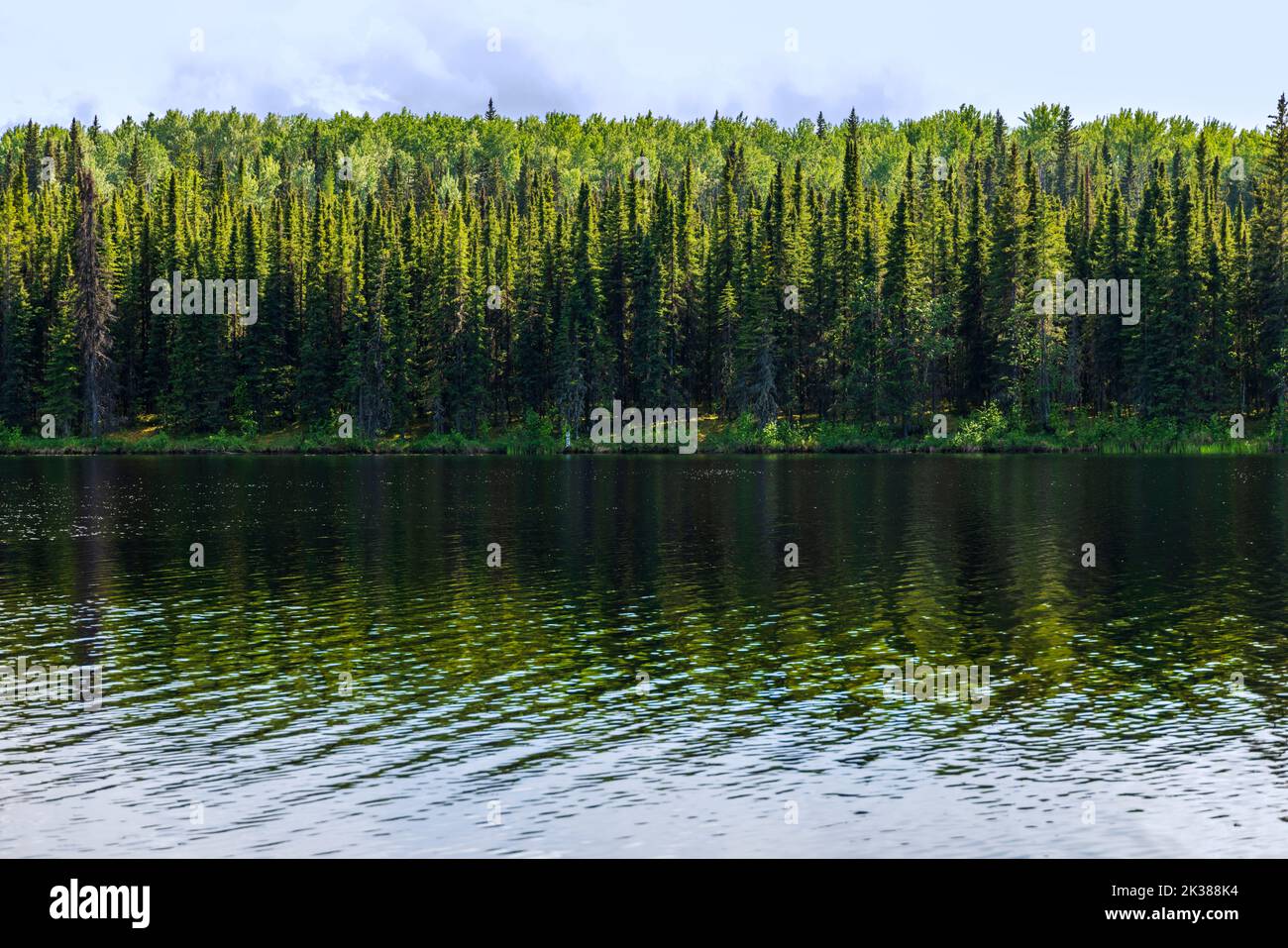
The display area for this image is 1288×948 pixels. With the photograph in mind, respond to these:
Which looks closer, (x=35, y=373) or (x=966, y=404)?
(x=966, y=404)

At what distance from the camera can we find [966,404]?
146 m

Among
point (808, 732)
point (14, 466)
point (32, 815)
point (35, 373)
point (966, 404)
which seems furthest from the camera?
point (35, 373)

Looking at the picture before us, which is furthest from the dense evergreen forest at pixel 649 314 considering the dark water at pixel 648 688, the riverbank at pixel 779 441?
the dark water at pixel 648 688

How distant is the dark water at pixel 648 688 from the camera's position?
1955cm

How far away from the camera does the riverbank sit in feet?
422

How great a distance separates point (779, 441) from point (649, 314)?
22.9 meters

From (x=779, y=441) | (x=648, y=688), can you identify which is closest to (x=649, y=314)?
(x=779, y=441)

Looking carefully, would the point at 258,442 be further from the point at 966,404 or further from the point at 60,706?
the point at 60,706

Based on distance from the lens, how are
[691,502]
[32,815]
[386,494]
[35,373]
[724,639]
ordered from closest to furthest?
[32,815] < [724,639] < [691,502] < [386,494] < [35,373]

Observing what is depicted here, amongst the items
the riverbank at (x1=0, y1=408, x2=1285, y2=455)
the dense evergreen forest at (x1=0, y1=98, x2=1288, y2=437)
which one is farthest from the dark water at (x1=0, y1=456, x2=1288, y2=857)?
the dense evergreen forest at (x1=0, y1=98, x2=1288, y2=437)

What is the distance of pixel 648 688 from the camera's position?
28109 millimetres

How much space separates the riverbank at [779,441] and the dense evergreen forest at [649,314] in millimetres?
2508

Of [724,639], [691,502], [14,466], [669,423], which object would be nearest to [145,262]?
[14,466]

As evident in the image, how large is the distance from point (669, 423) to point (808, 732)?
4963 inches
